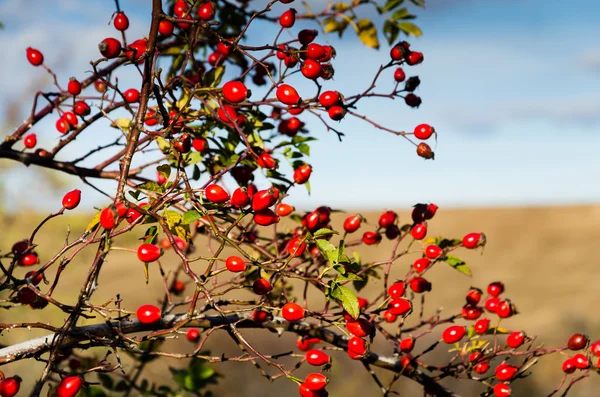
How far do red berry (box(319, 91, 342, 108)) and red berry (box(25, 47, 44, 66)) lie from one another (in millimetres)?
1516

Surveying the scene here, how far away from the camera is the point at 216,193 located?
5.13 feet

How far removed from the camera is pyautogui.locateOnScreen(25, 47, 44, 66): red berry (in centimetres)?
270

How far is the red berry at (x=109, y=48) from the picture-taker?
69.2 inches

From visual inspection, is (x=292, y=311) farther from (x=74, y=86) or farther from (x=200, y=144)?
(x=74, y=86)

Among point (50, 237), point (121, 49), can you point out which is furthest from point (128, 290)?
point (121, 49)

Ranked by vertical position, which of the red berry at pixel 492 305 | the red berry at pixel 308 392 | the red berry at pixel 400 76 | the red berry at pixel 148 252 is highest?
the red berry at pixel 400 76

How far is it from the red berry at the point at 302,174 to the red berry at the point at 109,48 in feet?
2.33

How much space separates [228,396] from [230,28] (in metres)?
7.67

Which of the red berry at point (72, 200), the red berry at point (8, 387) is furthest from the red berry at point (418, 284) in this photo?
the red berry at point (8, 387)

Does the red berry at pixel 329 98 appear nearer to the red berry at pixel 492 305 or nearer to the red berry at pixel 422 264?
the red berry at pixel 422 264

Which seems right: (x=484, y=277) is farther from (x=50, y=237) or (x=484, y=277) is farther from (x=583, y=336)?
(x=583, y=336)

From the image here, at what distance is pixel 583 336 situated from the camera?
210 cm

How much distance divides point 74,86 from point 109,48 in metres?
0.74

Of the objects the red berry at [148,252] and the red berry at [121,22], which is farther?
the red berry at [121,22]
